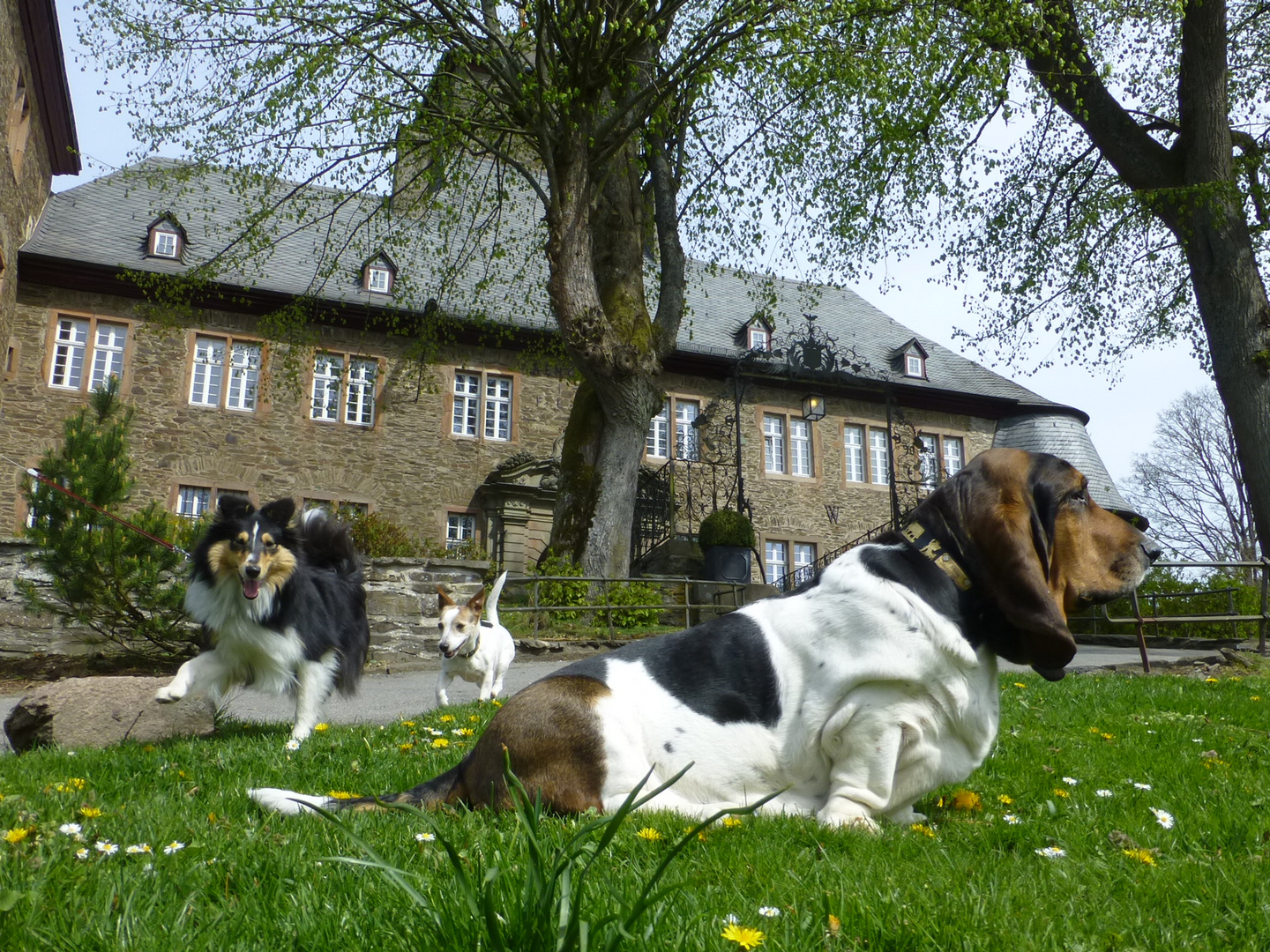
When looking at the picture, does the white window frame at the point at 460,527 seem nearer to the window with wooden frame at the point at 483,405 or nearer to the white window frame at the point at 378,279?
the window with wooden frame at the point at 483,405

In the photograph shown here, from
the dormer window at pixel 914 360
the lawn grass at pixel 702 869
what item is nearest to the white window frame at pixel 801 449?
the dormer window at pixel 914 360

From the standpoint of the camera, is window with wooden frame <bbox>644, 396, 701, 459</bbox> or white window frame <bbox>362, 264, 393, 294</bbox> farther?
window with wooden frame <bbox>644, 396, 701, 459</bbox>

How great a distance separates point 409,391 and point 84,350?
7763 mm

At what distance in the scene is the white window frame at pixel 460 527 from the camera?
2534 centimetres

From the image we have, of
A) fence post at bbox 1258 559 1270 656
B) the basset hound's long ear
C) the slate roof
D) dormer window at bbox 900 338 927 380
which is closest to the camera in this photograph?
the basset hound's long ear

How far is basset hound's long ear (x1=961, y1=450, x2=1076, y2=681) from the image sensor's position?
→ 3008mm

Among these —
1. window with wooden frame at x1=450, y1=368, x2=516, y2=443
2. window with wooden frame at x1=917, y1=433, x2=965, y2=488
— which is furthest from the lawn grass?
window with wooden frame at x1=917, y1=433, x2=965, y2=488

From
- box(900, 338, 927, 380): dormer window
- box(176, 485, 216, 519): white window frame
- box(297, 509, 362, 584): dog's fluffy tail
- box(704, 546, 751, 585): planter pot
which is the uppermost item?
box(900, 338, 927, 380): dormer window

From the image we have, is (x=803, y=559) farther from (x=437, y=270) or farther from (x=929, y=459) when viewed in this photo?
(x=437, y=270)

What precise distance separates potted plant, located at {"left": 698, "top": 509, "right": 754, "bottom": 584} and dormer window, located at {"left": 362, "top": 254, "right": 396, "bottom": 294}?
11.2 metres

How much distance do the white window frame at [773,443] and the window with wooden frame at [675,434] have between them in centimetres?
237

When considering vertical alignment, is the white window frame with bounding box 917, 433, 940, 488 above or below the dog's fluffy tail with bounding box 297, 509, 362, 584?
above

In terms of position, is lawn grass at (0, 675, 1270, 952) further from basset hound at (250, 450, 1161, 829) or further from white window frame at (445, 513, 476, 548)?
white window frame at (445, 513, 476, 548)

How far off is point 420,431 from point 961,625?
23.8 m
